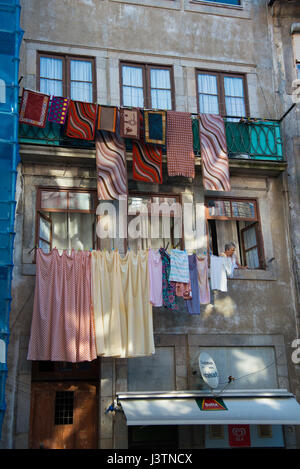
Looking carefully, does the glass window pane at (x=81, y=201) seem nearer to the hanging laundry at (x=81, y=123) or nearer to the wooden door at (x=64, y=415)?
the hanging laundry at (x=81, y=123)

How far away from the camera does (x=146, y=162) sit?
15.0 m

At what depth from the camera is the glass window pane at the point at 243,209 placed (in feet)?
51.8

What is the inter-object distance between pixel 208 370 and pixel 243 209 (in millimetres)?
4625

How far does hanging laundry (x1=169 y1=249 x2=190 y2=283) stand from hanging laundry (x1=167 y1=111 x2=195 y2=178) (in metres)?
2.16

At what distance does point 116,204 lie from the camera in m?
15.1

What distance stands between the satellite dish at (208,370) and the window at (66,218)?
152 inches

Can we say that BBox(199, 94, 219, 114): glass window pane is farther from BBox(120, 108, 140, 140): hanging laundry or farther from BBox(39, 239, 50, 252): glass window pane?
BBox(39, 239, 50, 252): glass window pane

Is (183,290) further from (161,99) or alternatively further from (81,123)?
(161,99)

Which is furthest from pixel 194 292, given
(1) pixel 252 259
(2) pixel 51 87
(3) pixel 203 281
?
(2) pixel 51 87

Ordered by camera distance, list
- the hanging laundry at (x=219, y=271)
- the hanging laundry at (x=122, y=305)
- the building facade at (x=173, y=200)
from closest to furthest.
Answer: the hanging laundry at (x=122, y=305) < the building facade at (x=173, y=200) < the hanging laundry at (x=219, y=271)

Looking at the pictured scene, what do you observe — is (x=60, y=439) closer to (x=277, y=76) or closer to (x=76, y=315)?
(x=76, y=315)

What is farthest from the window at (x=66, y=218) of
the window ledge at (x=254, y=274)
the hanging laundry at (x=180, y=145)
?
the window ledge at (x=254, y=274)

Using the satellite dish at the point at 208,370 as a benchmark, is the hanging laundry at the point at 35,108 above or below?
above
